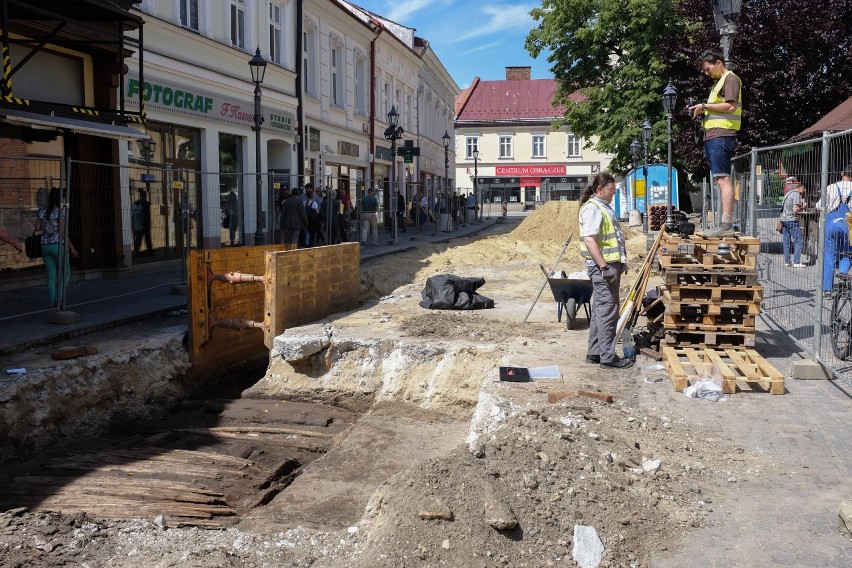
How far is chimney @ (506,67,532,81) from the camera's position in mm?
67750

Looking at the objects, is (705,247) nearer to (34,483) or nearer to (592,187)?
(592,187)

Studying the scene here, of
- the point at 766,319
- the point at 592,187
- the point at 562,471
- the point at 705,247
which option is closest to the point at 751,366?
the point at 705,247

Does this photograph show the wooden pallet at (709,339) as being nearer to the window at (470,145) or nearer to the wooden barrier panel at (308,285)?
the wooden barrier panel at (308,285)

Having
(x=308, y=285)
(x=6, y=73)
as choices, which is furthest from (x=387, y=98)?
(x=308, y=285)

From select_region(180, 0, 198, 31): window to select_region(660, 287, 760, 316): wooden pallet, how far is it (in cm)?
1280

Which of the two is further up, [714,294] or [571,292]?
[714,294]

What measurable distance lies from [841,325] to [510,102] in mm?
58675

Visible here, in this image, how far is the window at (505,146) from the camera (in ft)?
204

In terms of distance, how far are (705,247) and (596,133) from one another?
29.1 metres

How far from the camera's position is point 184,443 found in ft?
23.1

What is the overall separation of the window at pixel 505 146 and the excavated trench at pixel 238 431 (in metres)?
54.4

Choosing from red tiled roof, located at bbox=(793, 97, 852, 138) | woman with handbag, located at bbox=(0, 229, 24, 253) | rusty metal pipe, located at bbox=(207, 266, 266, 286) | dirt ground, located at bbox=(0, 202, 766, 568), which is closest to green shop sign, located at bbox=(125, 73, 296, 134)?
woman with handbag, located at bbox=(0, 229, 24, 253)

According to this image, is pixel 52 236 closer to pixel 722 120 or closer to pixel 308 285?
pixel 308 285

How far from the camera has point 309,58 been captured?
23.6m
